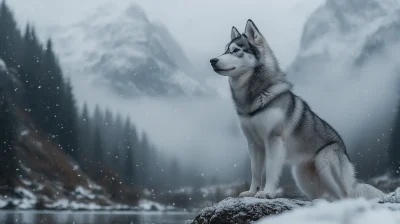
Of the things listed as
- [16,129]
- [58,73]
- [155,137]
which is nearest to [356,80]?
[155,137]

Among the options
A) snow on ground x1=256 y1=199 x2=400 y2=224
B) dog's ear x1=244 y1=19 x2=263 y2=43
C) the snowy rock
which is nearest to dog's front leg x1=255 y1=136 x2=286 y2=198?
the snowy rock

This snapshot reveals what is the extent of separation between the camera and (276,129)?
688 centimetres

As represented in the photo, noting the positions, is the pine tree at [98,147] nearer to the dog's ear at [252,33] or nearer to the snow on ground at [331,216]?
the dog's ear at [252,33]

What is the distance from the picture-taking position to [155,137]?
156m

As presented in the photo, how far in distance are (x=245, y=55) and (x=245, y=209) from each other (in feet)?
7.49

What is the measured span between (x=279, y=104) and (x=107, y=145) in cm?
10607

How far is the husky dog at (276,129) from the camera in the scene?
690 centimetres

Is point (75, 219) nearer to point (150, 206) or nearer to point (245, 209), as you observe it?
point (245, 209)

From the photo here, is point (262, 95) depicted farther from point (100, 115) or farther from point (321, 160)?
point (100, 115)

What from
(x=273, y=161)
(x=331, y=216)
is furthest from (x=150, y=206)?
(x=331, y=216)

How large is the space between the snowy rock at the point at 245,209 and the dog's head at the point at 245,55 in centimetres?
190

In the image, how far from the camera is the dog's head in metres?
7.05

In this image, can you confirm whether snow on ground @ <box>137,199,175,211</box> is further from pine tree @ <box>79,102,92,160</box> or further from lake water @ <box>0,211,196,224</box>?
lake water @ <box>0,211,196,224</box>

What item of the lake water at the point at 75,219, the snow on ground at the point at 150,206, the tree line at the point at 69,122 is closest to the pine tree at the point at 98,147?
the tree line at the point at 69,122
